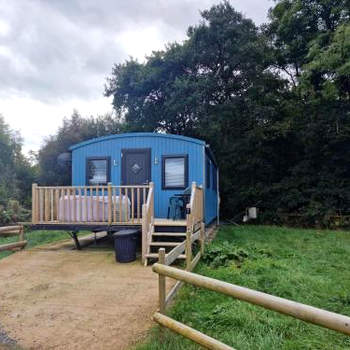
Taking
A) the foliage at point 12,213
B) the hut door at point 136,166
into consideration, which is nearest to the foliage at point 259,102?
the hut door at point 136,166

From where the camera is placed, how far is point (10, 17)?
314 inches

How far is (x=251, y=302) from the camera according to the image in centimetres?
192

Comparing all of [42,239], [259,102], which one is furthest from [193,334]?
[259,102]

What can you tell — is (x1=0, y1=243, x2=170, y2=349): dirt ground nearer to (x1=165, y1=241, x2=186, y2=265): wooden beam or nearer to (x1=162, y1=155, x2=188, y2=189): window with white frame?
(x1=165, y1=241, x2=186, y2=265): wooden beam

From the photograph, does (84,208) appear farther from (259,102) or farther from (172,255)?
(259,102)

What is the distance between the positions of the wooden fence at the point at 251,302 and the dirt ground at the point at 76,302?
571 millimetres

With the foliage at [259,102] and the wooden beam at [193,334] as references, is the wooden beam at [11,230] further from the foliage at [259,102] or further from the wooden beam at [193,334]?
the foliage at [259,102]

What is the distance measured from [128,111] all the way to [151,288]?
1294 centimetres

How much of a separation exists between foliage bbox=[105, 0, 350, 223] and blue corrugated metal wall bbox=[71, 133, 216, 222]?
5.95m

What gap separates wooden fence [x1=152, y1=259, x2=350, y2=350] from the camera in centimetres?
152

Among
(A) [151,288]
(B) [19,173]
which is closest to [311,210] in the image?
(A) [151,288]

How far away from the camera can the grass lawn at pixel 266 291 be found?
2.63 m

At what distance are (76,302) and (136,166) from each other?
4740 mm

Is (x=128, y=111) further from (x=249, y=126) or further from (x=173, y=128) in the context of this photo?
(x=249, y=126)
